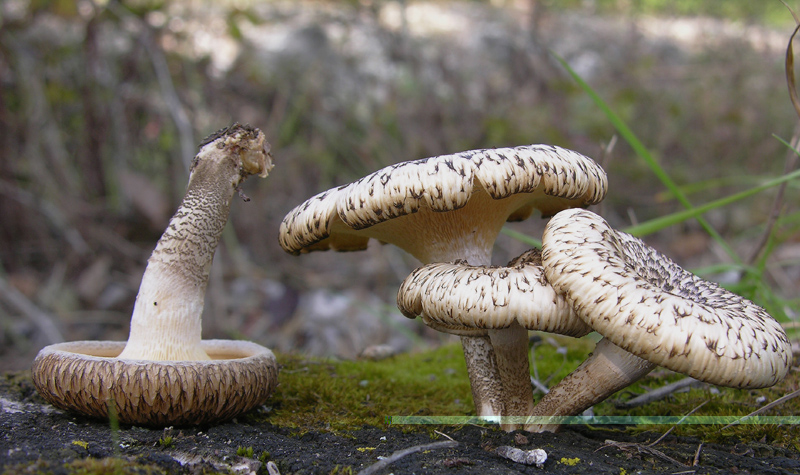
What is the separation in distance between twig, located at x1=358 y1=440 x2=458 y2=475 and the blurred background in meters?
2.18

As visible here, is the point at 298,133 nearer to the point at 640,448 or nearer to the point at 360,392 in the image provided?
the point at 360,392

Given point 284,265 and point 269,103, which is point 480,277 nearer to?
point 284,265

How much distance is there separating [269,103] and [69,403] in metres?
6.63

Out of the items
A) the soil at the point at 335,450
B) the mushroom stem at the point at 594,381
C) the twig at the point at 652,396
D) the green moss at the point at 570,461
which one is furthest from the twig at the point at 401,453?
the twig at the point at 652,396

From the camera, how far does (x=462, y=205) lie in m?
2.32

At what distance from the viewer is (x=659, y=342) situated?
1926 mm

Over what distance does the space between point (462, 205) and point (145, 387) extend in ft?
4.94

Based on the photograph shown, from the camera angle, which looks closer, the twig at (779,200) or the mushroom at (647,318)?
the mushroom at (647,318)

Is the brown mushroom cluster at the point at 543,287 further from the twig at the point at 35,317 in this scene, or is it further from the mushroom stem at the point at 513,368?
the twig at the point at 35,317

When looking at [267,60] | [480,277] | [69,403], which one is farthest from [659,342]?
[267,60]

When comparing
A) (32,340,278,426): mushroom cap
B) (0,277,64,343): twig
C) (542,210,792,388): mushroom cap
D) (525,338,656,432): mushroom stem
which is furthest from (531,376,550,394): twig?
(0,277,64,343): twig

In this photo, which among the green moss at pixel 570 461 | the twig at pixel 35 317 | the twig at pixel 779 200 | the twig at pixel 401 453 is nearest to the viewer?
the twig at pixel 401 453
